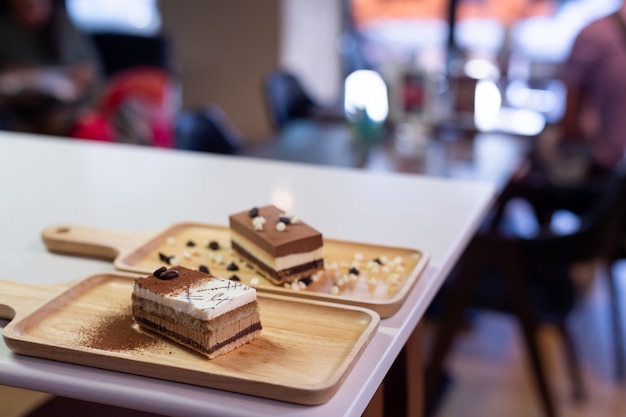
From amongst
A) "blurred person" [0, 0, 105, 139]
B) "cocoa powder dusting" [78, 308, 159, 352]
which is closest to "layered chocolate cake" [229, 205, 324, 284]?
"cocoa powder dusting" [78, 308, 159, 352]

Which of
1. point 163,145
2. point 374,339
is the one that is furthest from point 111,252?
point 163,145

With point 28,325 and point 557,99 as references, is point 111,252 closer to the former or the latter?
point 28,325

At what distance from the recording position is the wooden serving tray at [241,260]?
1.16 metres

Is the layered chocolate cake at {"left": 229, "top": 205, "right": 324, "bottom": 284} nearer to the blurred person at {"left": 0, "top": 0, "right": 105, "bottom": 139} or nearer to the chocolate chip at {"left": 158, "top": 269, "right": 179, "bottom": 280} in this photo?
the chocolate chip at {"left": 158, "top": 269, "right": 179, "bottom": 280}

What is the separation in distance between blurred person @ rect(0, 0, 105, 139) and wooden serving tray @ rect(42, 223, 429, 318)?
10.8 ft

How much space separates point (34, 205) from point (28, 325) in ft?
2.24

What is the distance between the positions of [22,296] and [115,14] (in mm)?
6510

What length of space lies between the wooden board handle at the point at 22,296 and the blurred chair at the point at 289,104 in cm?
271

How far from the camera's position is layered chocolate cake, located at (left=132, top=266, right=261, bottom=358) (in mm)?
941

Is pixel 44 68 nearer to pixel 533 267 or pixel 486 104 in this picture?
pixel 486 104

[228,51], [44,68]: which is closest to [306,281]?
[44,68]

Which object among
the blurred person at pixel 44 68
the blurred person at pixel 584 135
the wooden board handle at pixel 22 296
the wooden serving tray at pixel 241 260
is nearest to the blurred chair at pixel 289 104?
the blurred person at pixel 584 135

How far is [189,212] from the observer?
63.5 inches

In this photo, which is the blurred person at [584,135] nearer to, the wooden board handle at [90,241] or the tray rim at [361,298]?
the tray rim at [361,298]
